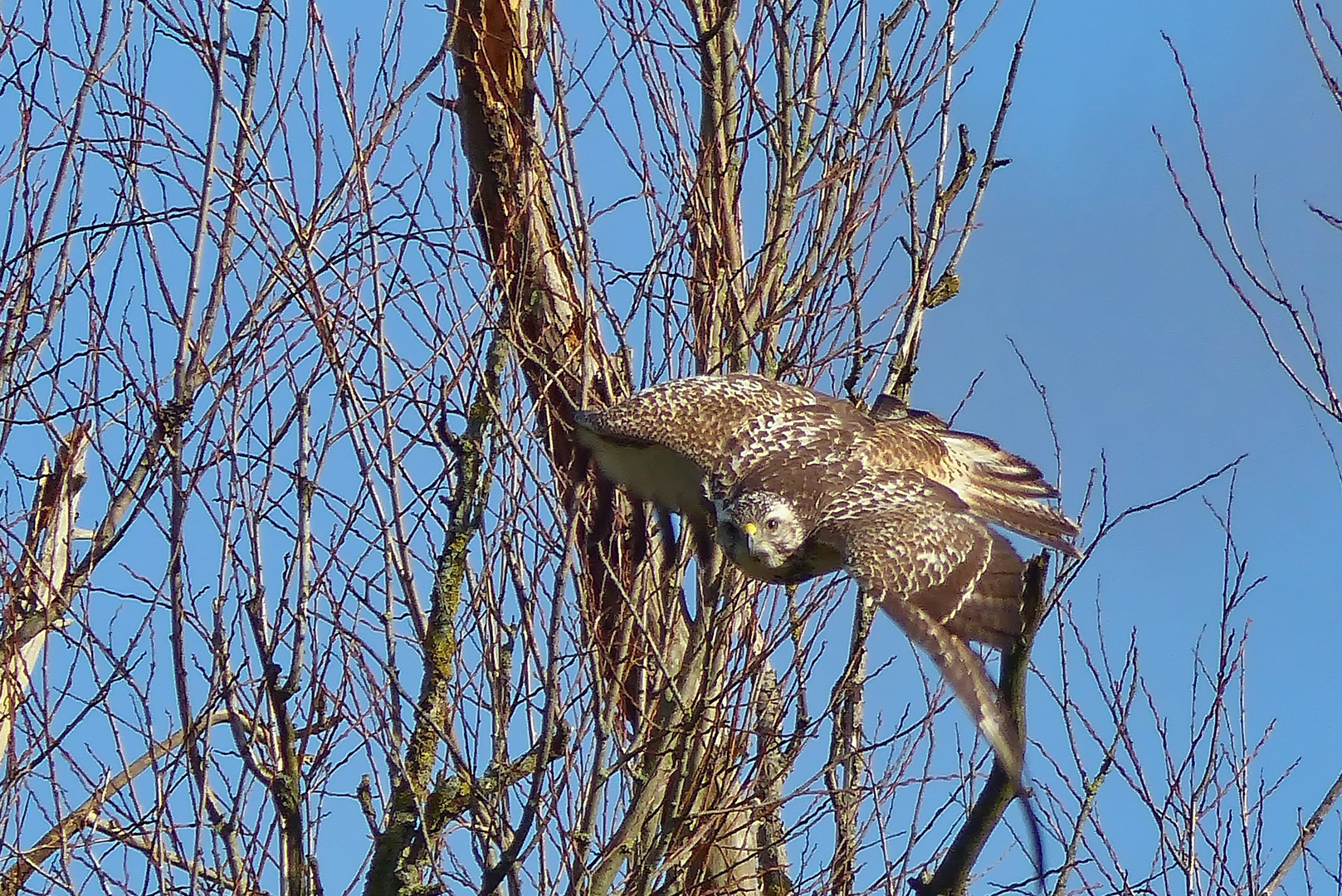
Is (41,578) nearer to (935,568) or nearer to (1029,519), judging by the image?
(935,568)

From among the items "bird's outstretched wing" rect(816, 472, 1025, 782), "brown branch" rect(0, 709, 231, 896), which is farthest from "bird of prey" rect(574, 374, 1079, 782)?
"brown branch" rect(0, 709, 231, 896)

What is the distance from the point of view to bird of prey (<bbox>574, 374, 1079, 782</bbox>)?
448cm

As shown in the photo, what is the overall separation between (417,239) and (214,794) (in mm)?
2004

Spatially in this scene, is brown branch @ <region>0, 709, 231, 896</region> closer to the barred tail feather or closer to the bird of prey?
the bird of prey

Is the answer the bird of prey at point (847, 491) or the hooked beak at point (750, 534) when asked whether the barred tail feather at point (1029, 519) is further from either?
the hooked beak at point (750, 534)

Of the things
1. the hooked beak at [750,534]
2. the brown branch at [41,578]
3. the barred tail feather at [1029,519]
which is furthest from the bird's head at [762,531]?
the brown branch at [41,578]

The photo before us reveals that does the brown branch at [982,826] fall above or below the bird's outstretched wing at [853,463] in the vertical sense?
below

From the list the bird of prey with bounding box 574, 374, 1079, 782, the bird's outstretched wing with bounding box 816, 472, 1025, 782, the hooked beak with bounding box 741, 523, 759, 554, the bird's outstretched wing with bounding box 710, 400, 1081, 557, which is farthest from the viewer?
the bird's outstretched wing with bounding box 710, 400, 1081, 557

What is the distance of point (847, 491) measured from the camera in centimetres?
495

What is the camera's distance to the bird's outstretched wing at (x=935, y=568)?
13.8ft

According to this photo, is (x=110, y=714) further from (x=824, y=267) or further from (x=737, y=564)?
(x=824, y=267)

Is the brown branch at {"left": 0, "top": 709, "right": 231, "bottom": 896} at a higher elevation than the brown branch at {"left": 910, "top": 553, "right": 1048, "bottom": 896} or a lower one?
higher

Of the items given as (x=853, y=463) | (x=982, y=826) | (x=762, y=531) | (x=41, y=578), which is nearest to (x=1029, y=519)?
(x=853, y=463)

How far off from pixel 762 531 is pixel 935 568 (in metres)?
0.58
